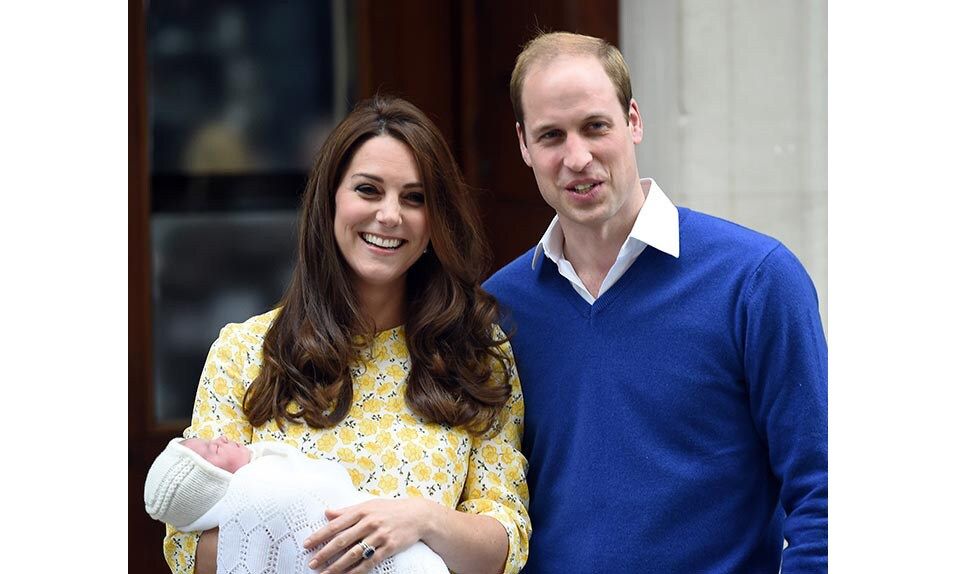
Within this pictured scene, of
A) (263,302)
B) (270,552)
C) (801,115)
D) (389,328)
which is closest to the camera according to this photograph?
(270,552)

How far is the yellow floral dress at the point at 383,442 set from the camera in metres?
2.39

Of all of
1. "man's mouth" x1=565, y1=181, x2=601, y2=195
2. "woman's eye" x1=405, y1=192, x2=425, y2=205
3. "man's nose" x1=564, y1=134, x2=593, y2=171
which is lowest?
"woman's eye" x1=405, y1=192, x2=425, y2=205

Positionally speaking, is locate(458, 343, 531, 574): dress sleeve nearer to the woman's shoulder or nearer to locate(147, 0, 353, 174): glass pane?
the woman's shoulder

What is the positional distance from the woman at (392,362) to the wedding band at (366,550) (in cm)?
6

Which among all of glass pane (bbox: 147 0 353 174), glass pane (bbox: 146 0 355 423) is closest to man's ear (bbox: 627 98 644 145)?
glass pane (bbox: 146 0 355 423)

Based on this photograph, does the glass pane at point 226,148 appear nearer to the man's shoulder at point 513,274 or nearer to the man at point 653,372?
the man's shoulder at point 513,274

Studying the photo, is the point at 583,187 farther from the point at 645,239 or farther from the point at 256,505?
the point at 256,505

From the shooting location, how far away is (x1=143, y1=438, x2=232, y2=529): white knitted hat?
7.36ft

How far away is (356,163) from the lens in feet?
8.20

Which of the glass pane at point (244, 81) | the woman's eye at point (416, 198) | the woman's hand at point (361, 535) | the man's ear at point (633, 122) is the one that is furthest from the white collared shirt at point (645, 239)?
the glass pane at point (244, 81)

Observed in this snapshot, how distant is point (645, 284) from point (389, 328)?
541mm
